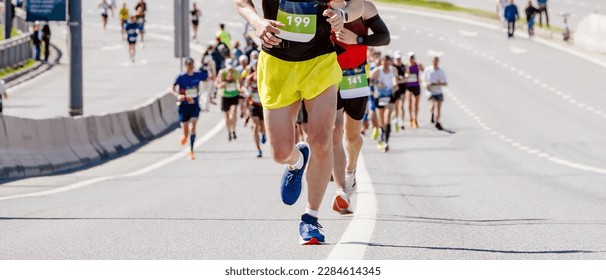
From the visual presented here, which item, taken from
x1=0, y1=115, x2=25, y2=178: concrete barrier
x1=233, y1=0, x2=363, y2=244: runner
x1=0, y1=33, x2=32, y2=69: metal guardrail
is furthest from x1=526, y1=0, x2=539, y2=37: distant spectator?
x1=233, y1=0, x2=363, y2=244: runner

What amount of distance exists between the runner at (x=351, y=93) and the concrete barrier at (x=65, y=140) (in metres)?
9.82

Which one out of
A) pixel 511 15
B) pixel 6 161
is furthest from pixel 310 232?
pixel 511 15

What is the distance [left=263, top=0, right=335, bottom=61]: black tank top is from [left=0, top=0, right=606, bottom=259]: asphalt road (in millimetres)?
1179

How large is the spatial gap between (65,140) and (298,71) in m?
15.2

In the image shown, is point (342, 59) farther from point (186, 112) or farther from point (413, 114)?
point (413, 114)

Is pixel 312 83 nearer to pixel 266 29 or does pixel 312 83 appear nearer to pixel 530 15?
pixel 266 29

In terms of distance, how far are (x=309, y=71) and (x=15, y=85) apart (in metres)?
41.6

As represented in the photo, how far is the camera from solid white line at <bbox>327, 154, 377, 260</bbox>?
26.7 feet

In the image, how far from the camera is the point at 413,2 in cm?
8575

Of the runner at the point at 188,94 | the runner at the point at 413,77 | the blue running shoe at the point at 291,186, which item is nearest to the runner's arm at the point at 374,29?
the blue running shoe at the point at 291,186

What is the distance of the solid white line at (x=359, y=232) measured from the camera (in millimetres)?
8133

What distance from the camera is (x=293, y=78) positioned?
866cm
